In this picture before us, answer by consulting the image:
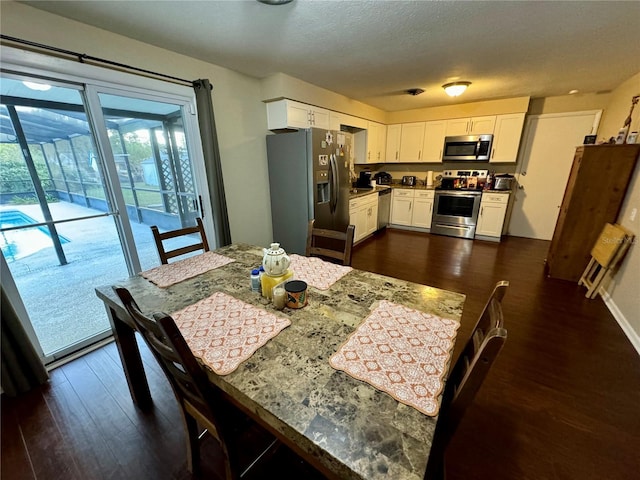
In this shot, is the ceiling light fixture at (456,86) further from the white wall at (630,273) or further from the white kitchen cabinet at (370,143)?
the white wall at (630,273)

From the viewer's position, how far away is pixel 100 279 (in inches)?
113

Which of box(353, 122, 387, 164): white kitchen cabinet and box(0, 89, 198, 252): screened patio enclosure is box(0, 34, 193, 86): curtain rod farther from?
box(353, 122, 387, 164): white kitchen cabinet

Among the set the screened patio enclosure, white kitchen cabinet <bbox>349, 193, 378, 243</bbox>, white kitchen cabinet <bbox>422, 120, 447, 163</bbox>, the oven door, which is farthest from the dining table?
white kitchen cabinet <bbox>422, 120, 447, 163</bbox>

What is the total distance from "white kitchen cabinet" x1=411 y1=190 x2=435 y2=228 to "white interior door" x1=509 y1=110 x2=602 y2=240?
5.03 ft

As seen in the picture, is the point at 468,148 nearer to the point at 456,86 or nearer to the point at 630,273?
the point at 456,86

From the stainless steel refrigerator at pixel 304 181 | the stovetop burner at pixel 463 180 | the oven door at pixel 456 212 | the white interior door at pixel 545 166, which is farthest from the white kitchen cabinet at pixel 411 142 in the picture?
the stainless steel refrigerator at pixel 304 181

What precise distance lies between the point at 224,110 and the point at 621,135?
4.36 m

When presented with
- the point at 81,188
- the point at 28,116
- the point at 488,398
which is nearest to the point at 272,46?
the point at 28,116

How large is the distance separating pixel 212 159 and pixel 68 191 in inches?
48.4

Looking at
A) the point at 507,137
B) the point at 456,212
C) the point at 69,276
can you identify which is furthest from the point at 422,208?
the point at 69,276

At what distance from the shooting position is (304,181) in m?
A: 3.01

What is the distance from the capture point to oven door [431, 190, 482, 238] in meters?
4.54

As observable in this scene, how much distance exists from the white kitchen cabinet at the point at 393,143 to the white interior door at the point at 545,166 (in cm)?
215

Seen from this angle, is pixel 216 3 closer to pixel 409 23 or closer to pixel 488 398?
pixel 409 23
